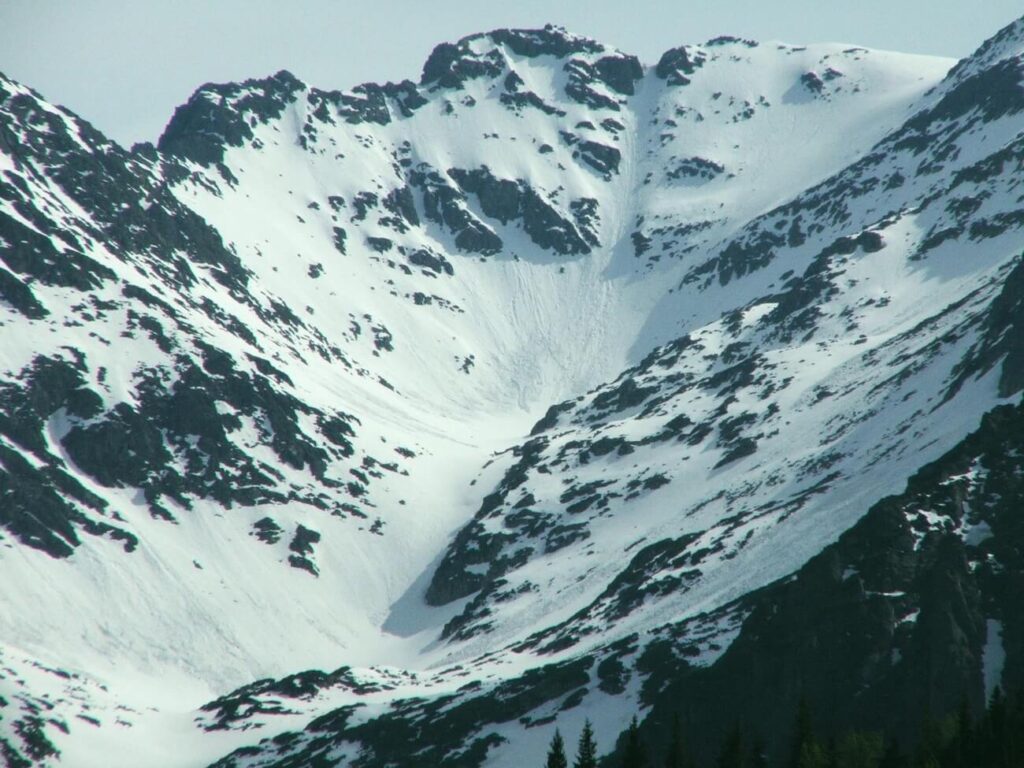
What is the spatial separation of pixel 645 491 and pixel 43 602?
75.9 metres

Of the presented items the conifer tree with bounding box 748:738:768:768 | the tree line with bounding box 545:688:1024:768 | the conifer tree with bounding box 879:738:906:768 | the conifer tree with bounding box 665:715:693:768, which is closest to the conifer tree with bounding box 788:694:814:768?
the tree line with bounding box 545:688:1024:768

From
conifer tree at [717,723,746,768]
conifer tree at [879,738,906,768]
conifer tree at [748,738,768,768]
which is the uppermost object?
conifer tree at [748,738,768,768]

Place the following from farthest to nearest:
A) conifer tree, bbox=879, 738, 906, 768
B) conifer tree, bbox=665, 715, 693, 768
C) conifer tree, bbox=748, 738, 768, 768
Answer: conifer tree, bbox=748, 738, 768, 768, conifer tree, bbox=665, 715, 693, 768, conifer tree, bbox=879, 738, 906, 768

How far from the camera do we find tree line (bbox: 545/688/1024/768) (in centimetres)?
6900

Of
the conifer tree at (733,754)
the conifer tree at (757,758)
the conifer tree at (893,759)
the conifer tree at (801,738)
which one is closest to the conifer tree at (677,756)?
the conifer tree at (733,754)

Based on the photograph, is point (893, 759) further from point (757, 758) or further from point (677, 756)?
point (677, 756)

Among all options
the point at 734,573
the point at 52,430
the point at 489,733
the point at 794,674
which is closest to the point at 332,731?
the point at 489,733

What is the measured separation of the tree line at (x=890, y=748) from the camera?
69000mm

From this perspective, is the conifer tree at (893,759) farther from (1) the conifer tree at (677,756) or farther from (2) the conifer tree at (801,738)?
(1) the conifer tree at (677,756)

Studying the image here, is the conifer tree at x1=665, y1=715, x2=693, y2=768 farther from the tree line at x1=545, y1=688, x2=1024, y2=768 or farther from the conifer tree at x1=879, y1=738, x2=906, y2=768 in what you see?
the conifer tree at x1=879, y1=738, x2=906, y2=768

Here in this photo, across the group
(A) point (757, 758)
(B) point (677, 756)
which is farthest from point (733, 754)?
(A) point (757, 758)

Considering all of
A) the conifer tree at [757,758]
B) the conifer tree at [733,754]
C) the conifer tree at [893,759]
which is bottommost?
the conifer tree at [893,759]

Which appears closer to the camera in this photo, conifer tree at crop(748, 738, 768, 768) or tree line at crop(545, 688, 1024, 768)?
tree line at crop(545, 688, 1024, 768)

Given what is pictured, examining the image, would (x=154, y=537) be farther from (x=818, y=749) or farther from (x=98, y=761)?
(x=818, y=749)
